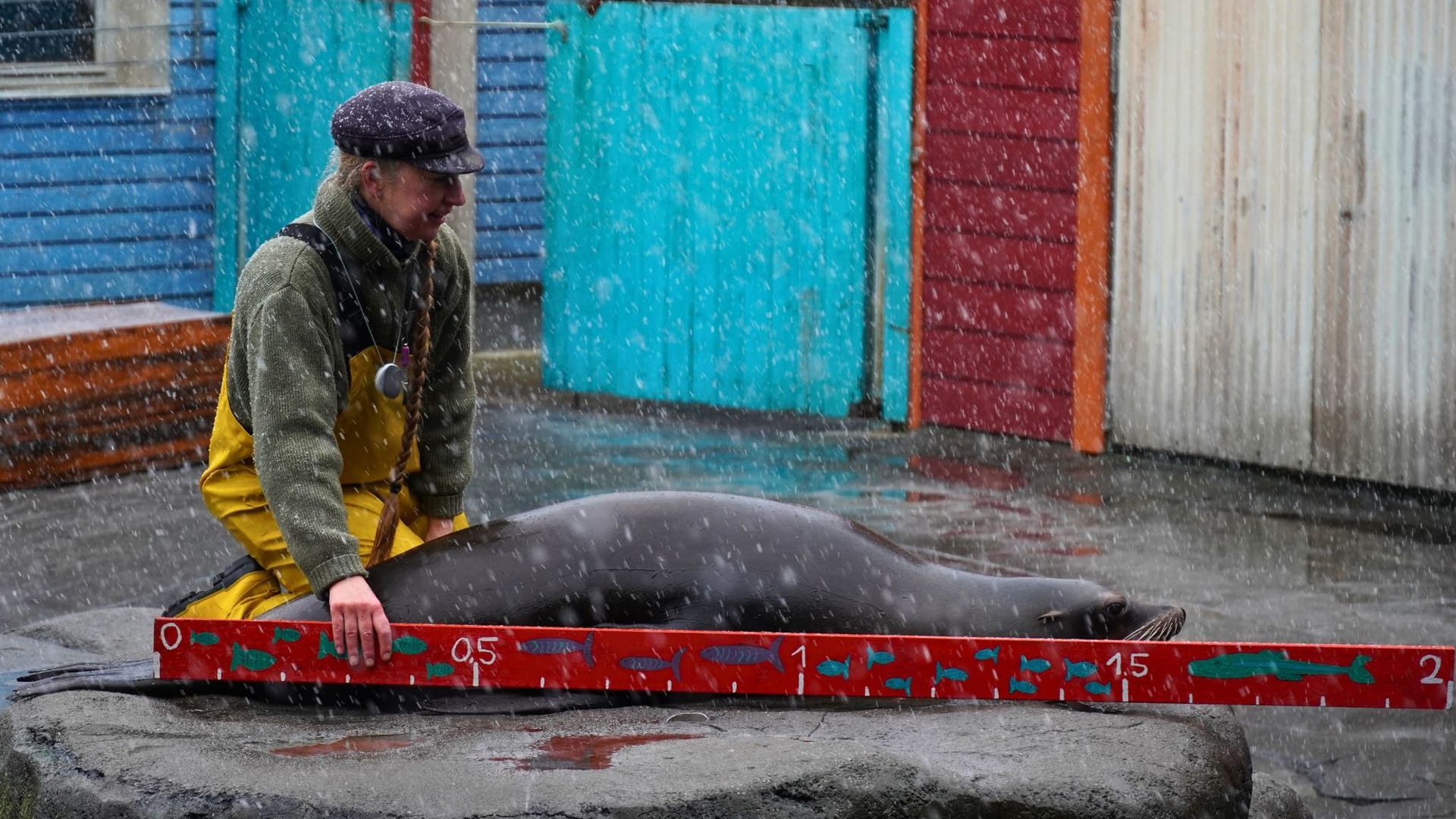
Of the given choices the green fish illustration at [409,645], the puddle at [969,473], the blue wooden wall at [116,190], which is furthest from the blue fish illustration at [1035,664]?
the blue wooden wall at [116,190]

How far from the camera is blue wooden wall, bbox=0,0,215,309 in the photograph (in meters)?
11.1

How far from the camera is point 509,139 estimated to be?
14133 mm

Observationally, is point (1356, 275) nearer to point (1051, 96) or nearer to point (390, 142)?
point (1051, 96)

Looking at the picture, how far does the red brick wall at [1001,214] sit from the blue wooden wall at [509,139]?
502cm

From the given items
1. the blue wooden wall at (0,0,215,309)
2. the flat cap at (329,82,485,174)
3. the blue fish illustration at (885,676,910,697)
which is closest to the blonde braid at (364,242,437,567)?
the flat cap at (329,82,485,174)

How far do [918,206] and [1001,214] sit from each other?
41 centimetres

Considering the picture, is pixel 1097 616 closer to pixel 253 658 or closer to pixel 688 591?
pixel 688 591

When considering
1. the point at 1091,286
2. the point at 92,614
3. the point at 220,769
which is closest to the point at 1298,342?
the point at 1091,286

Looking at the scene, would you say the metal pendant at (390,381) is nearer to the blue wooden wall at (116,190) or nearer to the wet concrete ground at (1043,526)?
the wet concrete ground at (1043,526)

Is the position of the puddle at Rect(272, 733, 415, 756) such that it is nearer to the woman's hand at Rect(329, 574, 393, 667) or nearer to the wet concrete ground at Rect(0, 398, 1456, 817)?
the woman's hand at Rect(329, 574, 393, 667)

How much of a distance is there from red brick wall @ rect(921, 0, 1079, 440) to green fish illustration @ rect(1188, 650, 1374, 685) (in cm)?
563

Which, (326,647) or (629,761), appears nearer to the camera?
(629,761)

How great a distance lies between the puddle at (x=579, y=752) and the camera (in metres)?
3.32

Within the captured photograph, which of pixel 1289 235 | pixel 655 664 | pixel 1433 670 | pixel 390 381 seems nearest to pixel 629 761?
pixel 655 664
